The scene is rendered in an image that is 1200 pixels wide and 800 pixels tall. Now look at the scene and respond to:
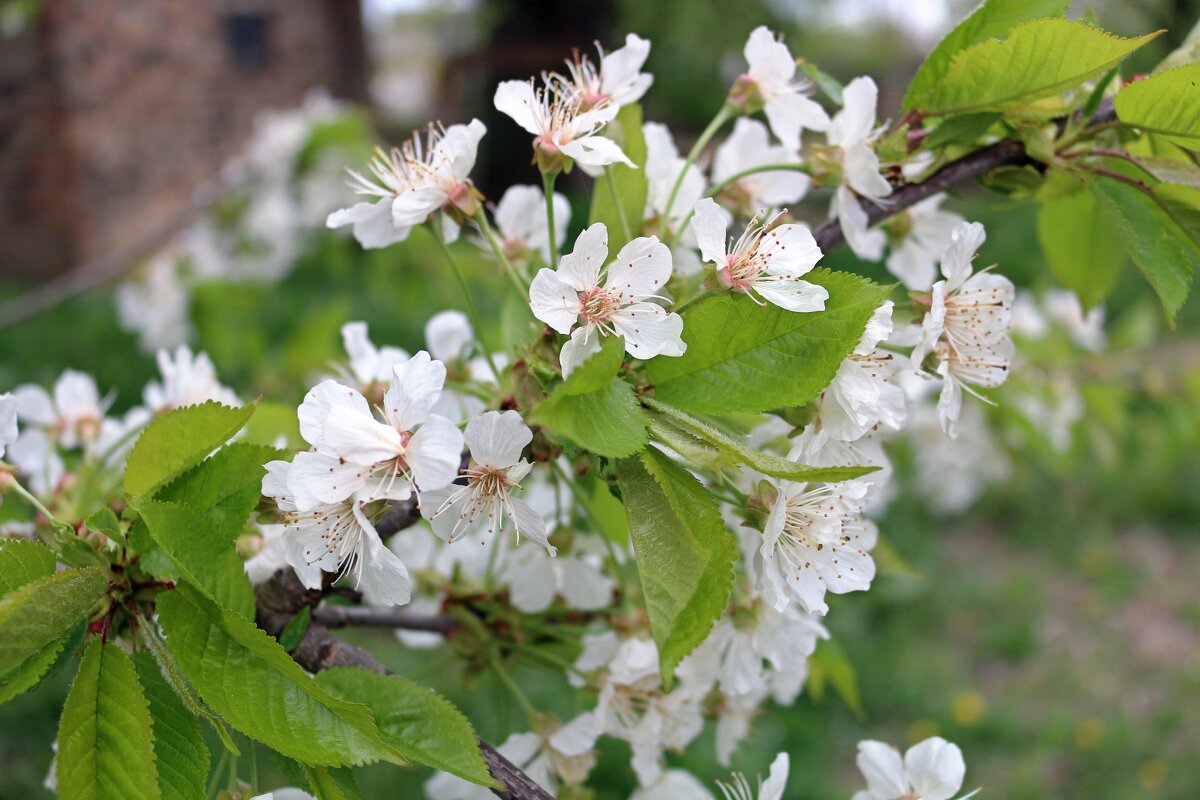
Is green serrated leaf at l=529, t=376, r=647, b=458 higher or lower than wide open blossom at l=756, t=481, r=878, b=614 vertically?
higher

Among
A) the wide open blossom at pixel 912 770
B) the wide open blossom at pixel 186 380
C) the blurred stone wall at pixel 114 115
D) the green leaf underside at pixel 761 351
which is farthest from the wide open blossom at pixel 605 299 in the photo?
the blurred stone wall at pixel 114 115

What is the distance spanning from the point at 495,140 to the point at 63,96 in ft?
13.2

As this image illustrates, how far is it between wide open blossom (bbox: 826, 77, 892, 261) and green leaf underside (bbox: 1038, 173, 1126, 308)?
12.6 inches

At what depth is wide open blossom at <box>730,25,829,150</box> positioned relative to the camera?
105 cm

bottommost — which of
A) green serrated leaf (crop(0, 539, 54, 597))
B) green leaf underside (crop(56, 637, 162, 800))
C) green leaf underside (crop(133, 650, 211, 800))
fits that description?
green leaf underside (crop(133, 650, 211, 800))

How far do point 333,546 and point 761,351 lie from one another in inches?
14.5

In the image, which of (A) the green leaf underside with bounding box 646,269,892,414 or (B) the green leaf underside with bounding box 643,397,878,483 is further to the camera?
(A) the green leaf underside with bounding box 646,269,892,414

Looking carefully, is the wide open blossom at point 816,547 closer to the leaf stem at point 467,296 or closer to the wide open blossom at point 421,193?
the leaf stem at point 467,296

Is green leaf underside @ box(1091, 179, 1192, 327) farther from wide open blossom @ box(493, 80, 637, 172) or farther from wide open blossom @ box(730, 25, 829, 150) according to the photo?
wide open blossom @ box(493, 80, 637, 172)

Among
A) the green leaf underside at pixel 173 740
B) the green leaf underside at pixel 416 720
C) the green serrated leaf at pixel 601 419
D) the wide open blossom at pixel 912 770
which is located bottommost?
the wide open blossom at pixel 912 770

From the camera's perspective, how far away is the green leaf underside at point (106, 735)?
682 mm

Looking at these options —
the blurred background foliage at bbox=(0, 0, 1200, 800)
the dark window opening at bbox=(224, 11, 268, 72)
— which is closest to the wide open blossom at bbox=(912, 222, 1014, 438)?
the blurred background foliage at bbox=(0, 0, 1200, 800)

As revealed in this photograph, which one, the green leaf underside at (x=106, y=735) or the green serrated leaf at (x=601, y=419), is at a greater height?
the green serrated leaf at (x=601, y=419)

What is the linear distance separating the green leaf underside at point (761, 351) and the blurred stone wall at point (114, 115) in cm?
668
